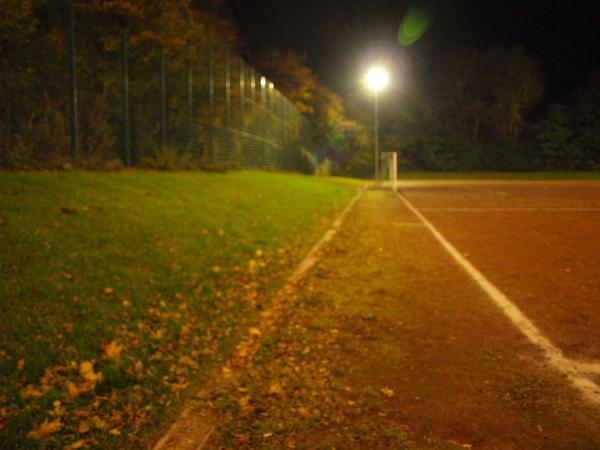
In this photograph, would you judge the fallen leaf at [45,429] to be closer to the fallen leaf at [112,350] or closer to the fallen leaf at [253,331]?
the fallen leaf at [112,350]

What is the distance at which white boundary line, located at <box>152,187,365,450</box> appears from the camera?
360 centimetres

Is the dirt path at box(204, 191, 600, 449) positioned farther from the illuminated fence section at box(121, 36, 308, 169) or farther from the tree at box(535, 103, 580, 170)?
the tree at box(535, 103, 580, 170)

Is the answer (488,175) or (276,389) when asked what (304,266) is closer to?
(276,389)

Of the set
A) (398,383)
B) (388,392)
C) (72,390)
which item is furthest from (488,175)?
(72,390)

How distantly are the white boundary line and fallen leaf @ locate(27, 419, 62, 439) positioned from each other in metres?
0.65

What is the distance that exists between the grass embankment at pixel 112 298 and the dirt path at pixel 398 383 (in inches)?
22.0

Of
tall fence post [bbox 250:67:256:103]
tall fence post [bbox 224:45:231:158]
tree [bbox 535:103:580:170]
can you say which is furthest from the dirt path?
tree [bbox 535:103:580:170]

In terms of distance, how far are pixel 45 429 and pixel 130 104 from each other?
44.7 feet

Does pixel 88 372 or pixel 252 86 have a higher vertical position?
pixel 252 86

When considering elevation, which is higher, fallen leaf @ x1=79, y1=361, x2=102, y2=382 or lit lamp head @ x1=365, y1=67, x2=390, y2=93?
lit lamp head @ x1=365, y1=67, x2=390, y2=93

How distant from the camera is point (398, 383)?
4.45 m

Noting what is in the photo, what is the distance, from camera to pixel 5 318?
16.4ft

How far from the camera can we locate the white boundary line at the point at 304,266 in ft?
11.8

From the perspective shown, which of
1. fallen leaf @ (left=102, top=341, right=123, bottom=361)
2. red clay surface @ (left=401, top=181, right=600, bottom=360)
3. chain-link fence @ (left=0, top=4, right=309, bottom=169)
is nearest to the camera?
fallen leaf @ (left=102, top=341, right=123, bottom=361)
